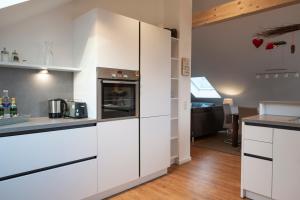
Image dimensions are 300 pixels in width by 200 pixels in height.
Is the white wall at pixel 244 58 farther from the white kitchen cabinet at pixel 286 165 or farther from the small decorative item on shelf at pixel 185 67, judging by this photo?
the white kitchen cabinet at pixel 286 165

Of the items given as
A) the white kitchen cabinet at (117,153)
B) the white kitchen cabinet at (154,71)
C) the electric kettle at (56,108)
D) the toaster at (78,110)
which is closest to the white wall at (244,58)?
the white kitchen cabinet at (154,71)

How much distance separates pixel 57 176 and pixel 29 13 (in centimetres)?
179

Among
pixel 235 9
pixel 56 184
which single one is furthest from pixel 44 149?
pixel 235 9

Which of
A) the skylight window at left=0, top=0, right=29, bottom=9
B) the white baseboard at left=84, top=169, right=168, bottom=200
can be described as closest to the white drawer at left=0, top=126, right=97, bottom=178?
the white baseboard at left=84, top=169, right=168, bottom=200

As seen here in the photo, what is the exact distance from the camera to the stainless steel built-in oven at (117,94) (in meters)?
2.39

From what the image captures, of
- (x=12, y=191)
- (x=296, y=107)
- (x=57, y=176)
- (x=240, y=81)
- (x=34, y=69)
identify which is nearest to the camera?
(x=12, y=191)

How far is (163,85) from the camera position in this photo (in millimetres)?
3082

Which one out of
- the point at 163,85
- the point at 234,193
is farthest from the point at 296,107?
the point at 163,85

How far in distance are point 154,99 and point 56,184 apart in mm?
1557

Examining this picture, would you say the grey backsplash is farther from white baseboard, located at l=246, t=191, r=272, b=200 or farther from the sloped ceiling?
white baseboard, located at l=246, t=191, r=272, b=200

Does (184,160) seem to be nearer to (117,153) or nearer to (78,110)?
(117,153)

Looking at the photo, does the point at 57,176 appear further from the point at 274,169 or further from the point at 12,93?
the point at 274,169

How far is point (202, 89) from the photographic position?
27.8 feet

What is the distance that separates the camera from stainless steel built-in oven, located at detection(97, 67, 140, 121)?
7.85ft
